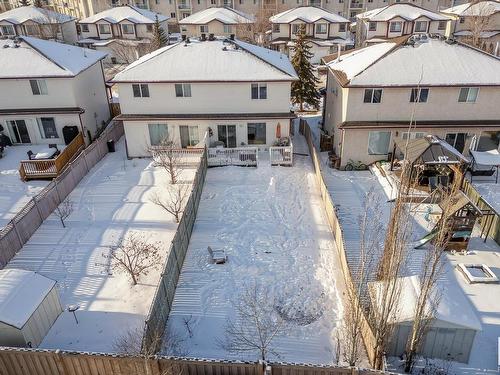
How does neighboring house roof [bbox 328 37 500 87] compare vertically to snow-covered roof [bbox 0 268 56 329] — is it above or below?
above

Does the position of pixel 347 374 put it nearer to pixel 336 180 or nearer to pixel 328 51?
pixel 336 180

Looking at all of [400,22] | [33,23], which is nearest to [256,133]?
[400,22]

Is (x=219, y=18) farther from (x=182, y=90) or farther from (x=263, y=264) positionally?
(x=263, y=264)

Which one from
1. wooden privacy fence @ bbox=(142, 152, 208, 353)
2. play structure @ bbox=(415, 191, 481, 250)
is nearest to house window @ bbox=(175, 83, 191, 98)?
wooden privacy fence @ bbox=(142, 152, 208, 353)

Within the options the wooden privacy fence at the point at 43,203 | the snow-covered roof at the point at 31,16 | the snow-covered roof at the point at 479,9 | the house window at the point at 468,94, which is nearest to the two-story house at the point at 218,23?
the snow-covered roof at the point at 31,16

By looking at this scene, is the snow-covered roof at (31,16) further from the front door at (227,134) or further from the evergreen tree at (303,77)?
the front door at (227,134)

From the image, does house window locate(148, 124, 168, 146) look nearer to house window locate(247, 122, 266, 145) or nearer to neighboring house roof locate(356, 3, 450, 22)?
house window locate(247, 122, 266, 145)
